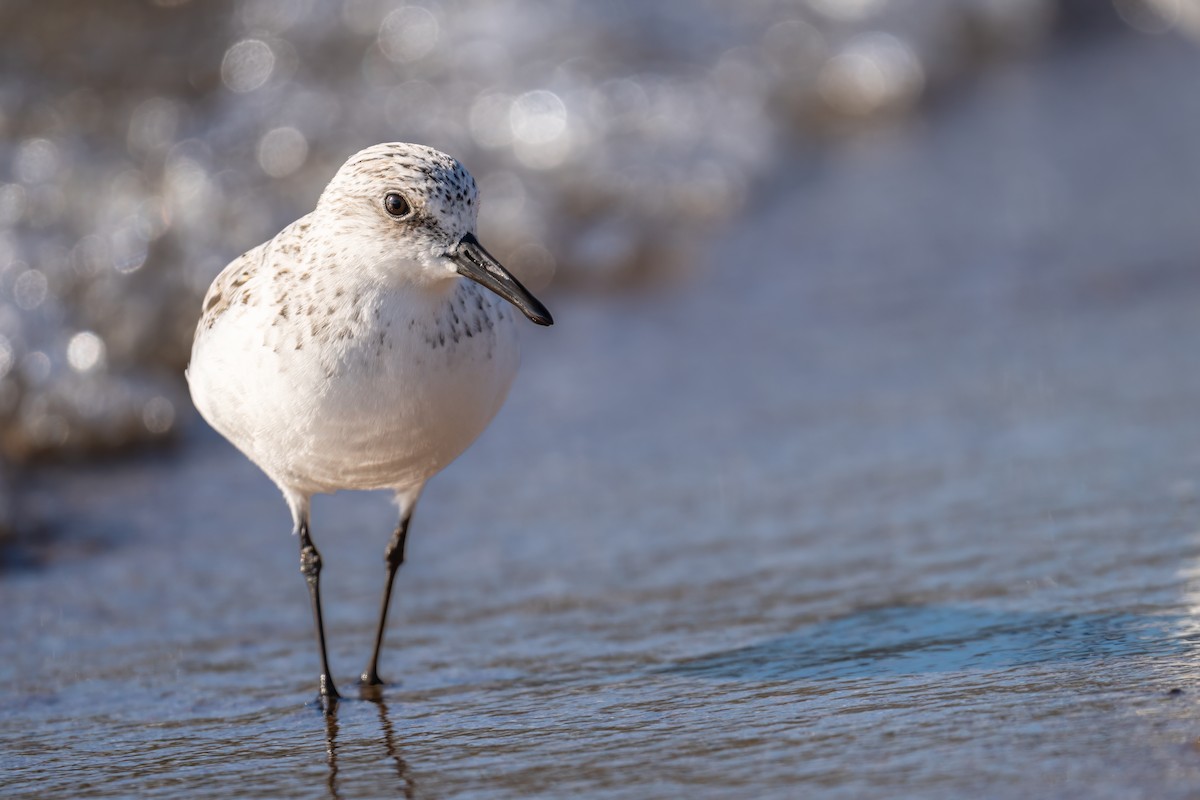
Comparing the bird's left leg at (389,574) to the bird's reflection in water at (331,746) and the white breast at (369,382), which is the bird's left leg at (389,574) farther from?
the white breast at (369,382)

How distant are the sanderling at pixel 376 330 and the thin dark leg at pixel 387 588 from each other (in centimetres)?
16

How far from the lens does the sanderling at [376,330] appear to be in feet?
13.2

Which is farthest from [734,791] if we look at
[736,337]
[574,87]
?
[574,87]

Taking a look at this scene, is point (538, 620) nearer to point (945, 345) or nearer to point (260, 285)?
point (260, 285)

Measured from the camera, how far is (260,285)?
4312 millimetres

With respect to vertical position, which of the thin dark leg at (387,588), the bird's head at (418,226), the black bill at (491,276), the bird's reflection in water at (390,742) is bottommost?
the bird's reflection in water at (390,742)

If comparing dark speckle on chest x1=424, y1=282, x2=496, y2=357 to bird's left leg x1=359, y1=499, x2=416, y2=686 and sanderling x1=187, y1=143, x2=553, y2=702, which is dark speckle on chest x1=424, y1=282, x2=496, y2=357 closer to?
sanderling x1=187, y1=143, x2=553, y2=702

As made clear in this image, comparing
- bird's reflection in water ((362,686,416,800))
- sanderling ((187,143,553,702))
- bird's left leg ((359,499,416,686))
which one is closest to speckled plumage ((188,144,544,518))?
sanderling ((187,143,553,702))

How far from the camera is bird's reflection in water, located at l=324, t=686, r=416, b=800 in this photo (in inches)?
144

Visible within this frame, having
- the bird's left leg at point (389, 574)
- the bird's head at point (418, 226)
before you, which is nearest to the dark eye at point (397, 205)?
the bird's head at point (418, 226)

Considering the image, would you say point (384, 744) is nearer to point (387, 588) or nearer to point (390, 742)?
point (390, 742)

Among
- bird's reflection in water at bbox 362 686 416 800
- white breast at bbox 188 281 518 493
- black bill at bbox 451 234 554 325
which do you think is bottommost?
bird's reflection in water at bbox 362 686 416 800

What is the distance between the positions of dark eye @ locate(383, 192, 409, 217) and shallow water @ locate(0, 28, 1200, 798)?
1265 millimetres

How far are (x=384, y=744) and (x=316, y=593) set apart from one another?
81cm
